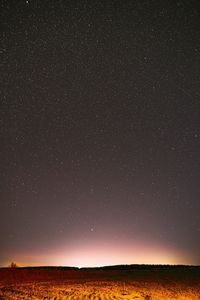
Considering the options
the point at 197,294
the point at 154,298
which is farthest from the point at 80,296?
the point at 197,294

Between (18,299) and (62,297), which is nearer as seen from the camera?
(18,299)

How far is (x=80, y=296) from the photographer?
11461 mm

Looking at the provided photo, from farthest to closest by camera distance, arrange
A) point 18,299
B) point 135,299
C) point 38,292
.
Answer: point 38,292 → point 135,299 → point 18,299

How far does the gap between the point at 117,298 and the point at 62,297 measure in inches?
87.6

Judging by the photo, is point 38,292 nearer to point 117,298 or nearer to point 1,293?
point 1,293

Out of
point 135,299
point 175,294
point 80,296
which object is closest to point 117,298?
point 135,299

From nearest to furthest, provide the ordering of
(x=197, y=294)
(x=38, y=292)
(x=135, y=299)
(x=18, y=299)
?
1. (x=18, y=299)
2. (x=135, y=299)
3. (x=38, y=292)
4. (x=197, y=294)

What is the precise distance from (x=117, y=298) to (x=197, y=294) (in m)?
4.52

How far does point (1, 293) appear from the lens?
11422mm

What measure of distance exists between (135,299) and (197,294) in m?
3.97

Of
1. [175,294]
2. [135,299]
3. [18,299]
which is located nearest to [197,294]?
[175,294]

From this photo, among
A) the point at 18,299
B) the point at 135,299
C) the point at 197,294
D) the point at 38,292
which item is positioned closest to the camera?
the point at 18,299

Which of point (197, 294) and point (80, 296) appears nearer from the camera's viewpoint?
Result: point (80, 296)

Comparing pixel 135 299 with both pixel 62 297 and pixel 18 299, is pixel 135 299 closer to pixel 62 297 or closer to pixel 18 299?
pixel 62 297
